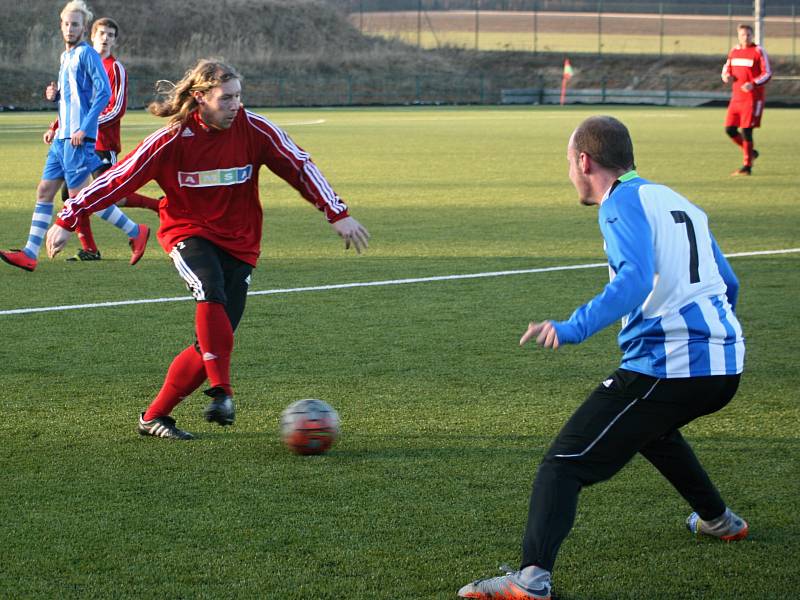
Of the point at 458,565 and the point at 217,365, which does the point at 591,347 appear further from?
the point at 458,565

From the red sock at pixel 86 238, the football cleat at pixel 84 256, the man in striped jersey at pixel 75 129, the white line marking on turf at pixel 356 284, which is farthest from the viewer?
the red sock at pixel 86 238

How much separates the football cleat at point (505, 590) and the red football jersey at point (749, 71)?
1584 cm

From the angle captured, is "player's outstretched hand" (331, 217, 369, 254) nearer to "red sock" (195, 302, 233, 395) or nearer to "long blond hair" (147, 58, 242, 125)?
"red sock" (195, 302, 233, 395)

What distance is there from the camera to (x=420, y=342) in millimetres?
7488

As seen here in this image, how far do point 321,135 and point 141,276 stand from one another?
749 inches

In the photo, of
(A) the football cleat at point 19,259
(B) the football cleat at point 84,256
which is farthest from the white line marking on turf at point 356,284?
(B) the football cleat at point 84,256

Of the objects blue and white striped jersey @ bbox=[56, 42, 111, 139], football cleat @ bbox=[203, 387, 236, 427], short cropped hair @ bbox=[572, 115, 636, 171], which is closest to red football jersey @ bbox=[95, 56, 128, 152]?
blue and white striped jersey @ bbox=[56, 42, 111, 139]

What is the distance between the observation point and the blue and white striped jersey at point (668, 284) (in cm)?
358

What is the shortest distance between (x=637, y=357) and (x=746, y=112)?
15481 mm

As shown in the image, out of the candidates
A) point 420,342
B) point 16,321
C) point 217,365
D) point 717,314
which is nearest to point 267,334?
point 420,342

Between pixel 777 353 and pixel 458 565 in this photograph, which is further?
pixel 777 353

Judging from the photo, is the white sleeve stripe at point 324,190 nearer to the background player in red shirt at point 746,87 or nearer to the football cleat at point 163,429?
the football cleat at point 163,429

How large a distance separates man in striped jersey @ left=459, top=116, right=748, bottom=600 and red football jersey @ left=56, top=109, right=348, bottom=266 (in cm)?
205

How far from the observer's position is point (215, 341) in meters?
5.39
